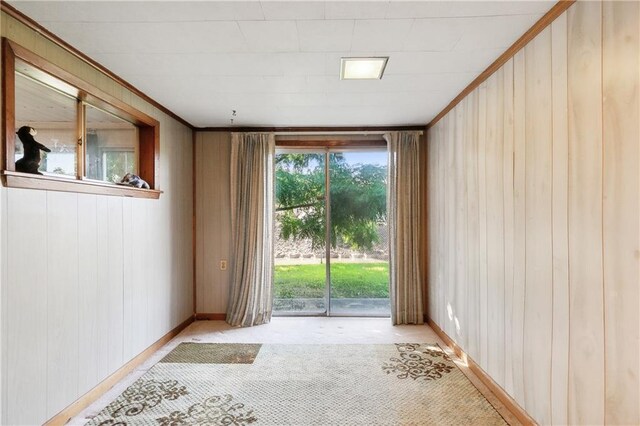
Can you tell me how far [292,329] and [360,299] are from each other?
990mm

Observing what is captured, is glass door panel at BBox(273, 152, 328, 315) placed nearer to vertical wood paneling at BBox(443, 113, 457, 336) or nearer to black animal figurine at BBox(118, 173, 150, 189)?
vertical wood paneling at BBox(443, 113, 457, 336)

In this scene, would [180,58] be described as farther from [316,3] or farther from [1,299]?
[1,299]

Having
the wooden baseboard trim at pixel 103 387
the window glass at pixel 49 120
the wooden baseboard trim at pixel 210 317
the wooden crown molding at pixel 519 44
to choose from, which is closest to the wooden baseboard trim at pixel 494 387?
the wooden crown molding at pixel 519 44

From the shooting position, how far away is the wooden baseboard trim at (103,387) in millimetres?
1975

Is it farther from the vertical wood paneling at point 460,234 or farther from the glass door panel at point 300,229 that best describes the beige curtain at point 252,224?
the vertical wood paneling at point 460,234

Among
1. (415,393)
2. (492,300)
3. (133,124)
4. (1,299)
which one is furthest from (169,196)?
(492,300)

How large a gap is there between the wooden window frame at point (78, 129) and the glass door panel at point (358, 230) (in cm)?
206

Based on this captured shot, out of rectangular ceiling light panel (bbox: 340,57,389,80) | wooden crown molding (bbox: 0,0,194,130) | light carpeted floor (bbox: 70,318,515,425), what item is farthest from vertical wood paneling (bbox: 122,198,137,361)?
rectangular ceiling light panel (bbox: 340,57,389,80)

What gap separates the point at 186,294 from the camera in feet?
12.5

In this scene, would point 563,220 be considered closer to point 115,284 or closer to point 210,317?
point 115,284

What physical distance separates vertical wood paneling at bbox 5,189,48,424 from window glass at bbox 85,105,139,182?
63 centimetres

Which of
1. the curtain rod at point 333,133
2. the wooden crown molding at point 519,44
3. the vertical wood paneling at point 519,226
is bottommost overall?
the vertical wood paneling at point 519,226

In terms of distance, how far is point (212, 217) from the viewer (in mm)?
4051

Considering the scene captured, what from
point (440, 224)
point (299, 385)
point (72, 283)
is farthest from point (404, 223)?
point (72, 283)
